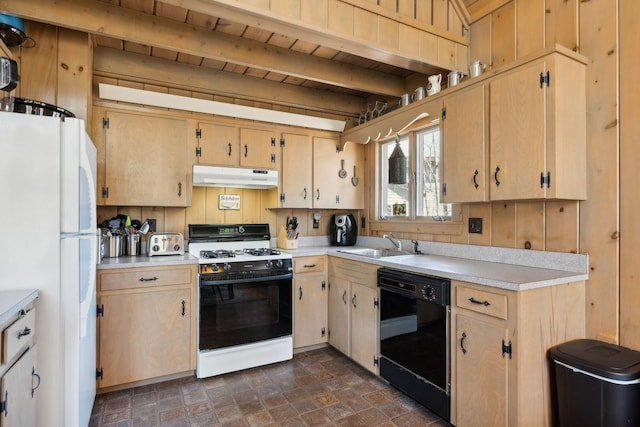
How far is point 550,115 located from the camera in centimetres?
192

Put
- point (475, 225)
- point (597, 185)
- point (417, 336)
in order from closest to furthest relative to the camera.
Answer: point (597, 185)
point (417, 336)
point (475, 225)

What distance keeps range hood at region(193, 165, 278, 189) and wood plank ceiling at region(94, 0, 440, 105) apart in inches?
35.5

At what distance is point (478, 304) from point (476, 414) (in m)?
0.60

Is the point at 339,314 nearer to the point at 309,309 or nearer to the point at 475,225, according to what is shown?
the point at 309,309

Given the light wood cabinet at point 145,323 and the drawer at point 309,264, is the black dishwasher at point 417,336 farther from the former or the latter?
the light wood cabinet at point 145,323

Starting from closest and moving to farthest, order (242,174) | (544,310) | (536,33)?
(544,310), (536,33), (242,174)

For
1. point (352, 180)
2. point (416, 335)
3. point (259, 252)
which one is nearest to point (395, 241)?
point (352, 180)

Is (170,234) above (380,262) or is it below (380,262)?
above

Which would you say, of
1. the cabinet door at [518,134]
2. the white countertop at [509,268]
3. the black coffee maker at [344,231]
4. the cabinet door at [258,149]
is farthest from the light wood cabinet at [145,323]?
the cabinet door at [518,134]

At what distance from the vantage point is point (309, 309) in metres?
3.23

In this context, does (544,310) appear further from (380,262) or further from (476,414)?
(380,262)

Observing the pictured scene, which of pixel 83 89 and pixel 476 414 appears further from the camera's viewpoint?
pixel 83 89

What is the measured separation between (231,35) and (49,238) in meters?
1.97

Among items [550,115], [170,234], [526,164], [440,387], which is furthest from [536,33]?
[170,234]
